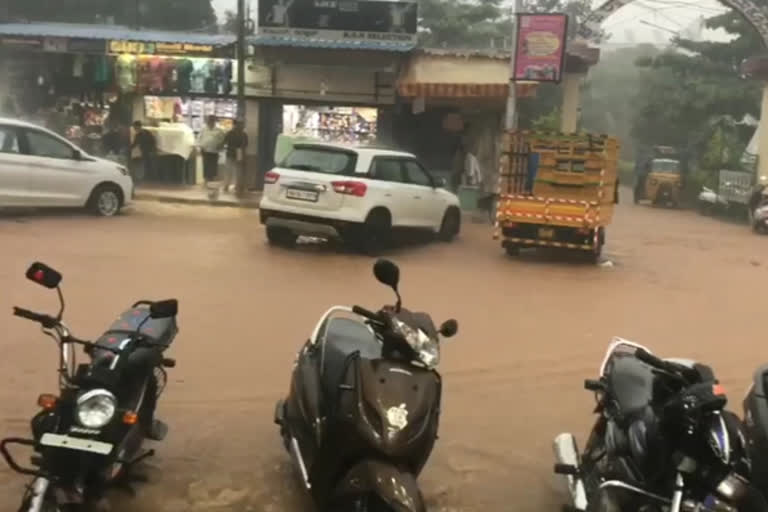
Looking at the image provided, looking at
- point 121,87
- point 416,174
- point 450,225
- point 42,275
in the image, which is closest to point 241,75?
point 121,87

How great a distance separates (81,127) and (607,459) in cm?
2068

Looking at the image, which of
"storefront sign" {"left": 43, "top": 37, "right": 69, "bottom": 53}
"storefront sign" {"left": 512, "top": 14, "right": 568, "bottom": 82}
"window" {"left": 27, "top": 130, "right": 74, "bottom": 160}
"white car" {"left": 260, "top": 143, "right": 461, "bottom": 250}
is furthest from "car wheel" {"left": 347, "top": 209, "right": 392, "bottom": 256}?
"storefront sign" {"left": 43, "top": 37, "right": 69, "bottom": 53}

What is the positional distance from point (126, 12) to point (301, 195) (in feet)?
99.7

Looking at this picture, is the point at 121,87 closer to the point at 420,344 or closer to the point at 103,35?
the point at 103,35

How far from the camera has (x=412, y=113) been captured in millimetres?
21938

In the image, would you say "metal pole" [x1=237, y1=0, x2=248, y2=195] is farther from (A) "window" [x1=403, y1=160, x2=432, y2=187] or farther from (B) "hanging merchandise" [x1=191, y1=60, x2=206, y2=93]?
(A) "window" [x1=403, y1=160, x2=432, y2=187]

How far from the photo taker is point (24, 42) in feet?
73.9

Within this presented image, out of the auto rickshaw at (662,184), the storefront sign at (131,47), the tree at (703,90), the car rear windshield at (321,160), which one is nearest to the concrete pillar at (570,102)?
the auto rickshaw at (662,184)

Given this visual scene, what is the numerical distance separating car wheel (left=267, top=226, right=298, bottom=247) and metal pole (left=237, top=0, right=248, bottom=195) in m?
6.71

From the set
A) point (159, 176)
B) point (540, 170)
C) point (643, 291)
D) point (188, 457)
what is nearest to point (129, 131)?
point (159, 176)

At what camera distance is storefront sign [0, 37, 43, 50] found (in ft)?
73.4

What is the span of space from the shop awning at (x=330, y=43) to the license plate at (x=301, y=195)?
314 inches

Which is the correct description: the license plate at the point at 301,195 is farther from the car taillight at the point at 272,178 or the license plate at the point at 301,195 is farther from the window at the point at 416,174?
the window at the point at 416,174

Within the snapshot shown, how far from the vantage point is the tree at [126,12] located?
38656mm
